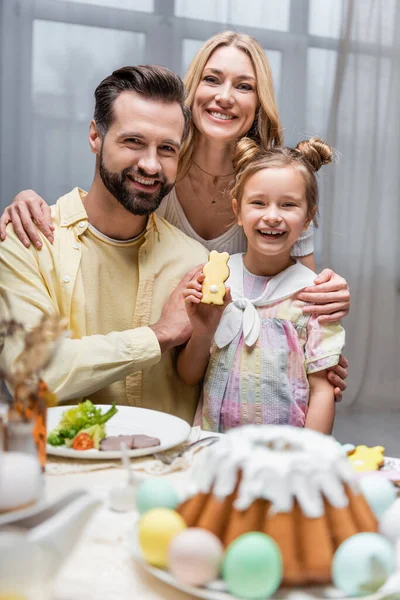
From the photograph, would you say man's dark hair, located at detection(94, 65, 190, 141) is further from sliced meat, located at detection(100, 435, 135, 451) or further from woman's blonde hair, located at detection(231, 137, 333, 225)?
sliced meat, located at detection(100, 435, 135, 451)

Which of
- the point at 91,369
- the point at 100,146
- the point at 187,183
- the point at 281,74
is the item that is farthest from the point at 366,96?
the point at 91,369

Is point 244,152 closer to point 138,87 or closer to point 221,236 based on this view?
point 221,236

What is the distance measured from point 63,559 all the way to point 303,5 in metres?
4.69

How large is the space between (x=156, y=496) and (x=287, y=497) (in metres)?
0.23

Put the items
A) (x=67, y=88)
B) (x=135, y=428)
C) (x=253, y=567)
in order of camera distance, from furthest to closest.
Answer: (x=67, y=88) < (x=135, y=428) < (x=253, y=567)

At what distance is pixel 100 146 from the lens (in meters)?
2.32

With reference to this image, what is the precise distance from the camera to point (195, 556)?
870 mm

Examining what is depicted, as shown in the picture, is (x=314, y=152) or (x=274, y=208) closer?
(x=274, y=208)

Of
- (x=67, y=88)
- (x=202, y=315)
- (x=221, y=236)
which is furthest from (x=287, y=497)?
(x=67, y=88)

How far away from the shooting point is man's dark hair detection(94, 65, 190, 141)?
223cm

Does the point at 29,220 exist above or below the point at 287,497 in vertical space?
above

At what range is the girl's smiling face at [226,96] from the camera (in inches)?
103

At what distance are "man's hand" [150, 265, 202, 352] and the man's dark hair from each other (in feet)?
1.83

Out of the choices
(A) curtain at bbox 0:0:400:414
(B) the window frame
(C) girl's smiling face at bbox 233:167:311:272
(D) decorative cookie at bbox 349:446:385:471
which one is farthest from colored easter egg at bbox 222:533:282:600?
(A) curtain at bbox 0:0:400:414
